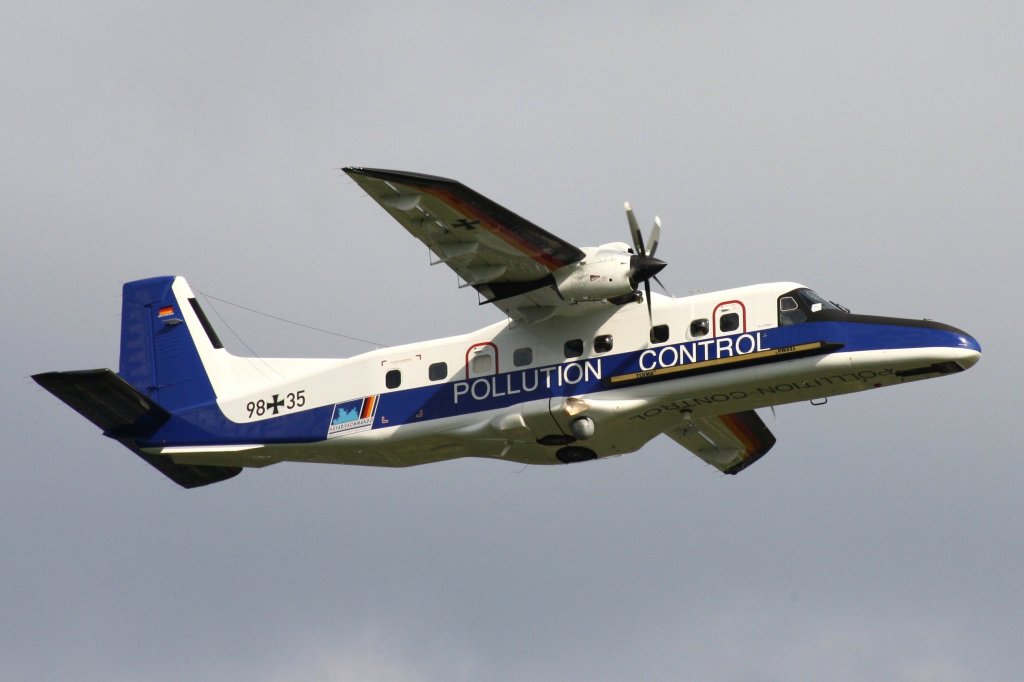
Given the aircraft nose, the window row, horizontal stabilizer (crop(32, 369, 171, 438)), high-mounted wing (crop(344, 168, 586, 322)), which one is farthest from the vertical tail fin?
the aircraft nose

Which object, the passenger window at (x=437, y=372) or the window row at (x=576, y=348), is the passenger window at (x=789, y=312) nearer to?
the window row at (x=576, y=348)

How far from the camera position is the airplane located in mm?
20438

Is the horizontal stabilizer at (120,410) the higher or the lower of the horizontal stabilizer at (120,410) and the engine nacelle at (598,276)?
the lower

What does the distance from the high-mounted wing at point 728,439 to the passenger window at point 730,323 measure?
3059 millimetres

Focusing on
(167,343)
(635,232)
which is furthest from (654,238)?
(167,343)

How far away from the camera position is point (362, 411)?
74.6 ft

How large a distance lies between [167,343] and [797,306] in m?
10.8

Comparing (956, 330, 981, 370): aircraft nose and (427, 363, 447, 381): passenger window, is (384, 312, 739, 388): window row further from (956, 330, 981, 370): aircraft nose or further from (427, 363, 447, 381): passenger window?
(956, 330, 981, 370): aircraft nose

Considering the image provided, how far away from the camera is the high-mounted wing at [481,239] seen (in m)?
19.6

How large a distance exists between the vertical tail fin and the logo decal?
243cm

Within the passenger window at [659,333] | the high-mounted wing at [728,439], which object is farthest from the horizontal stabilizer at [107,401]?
the high-mounted wing at [728,439]

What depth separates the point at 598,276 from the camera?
2084 centimetres

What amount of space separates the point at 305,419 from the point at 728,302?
6.91 metres

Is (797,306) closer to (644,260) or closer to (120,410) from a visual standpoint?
(644,260)
